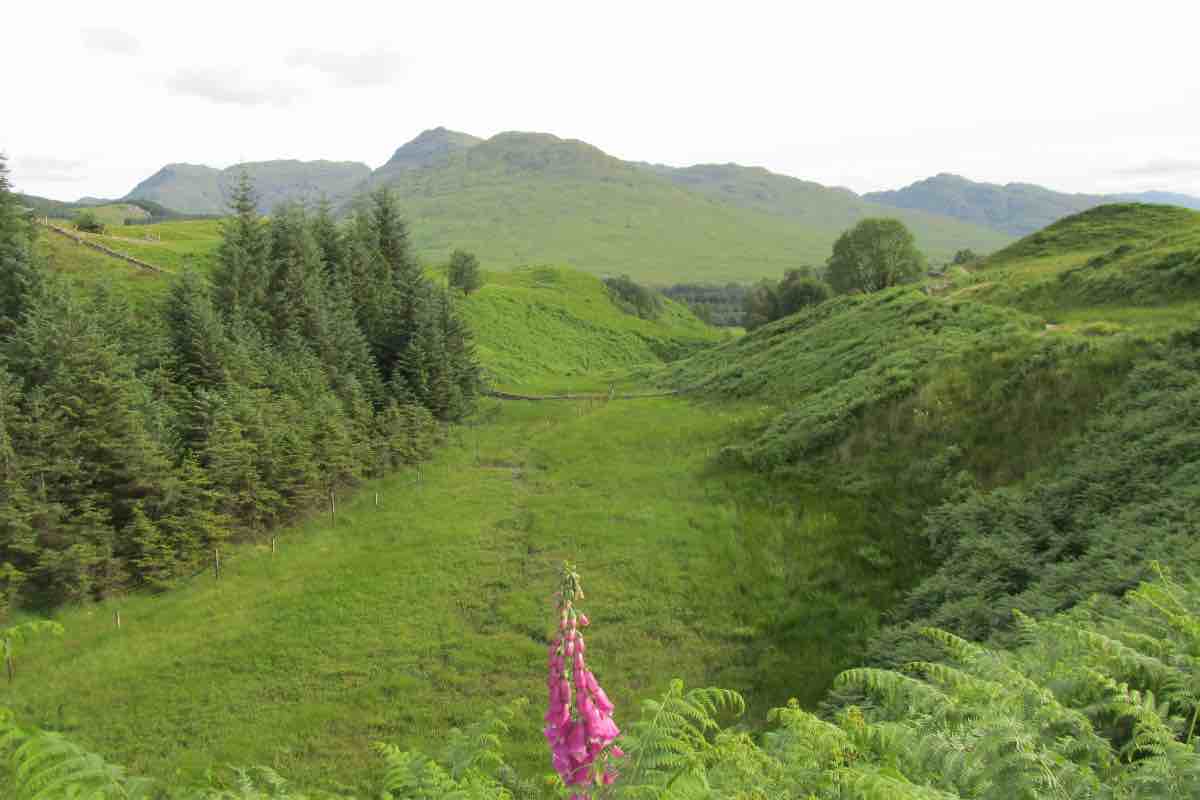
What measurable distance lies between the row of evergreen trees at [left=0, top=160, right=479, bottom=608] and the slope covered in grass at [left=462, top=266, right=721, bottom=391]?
20811 millimetres

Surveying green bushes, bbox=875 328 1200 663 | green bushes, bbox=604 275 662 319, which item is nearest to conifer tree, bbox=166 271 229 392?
green bushes, bbox=875 328 1200 663

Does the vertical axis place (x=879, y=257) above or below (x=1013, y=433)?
above

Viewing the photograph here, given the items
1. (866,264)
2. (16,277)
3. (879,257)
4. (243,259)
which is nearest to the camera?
(16,277)

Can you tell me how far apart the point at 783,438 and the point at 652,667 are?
14260mm

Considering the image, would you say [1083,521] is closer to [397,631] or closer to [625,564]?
[625,564]

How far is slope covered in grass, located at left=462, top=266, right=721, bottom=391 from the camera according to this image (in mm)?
66938

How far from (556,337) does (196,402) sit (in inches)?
2371

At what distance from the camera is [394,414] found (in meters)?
34.3

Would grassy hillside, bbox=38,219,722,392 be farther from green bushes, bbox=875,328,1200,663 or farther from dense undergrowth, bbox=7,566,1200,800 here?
green bushes, bbox=875,328,1200,663

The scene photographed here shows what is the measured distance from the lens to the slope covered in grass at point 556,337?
66938mm

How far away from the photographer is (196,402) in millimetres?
24594

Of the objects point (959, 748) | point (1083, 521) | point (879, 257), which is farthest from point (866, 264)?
point (959, 748)

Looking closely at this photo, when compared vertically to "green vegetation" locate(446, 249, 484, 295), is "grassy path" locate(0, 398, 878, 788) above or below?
below

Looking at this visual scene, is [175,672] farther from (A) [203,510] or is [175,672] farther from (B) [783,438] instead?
(B) [783,438]
